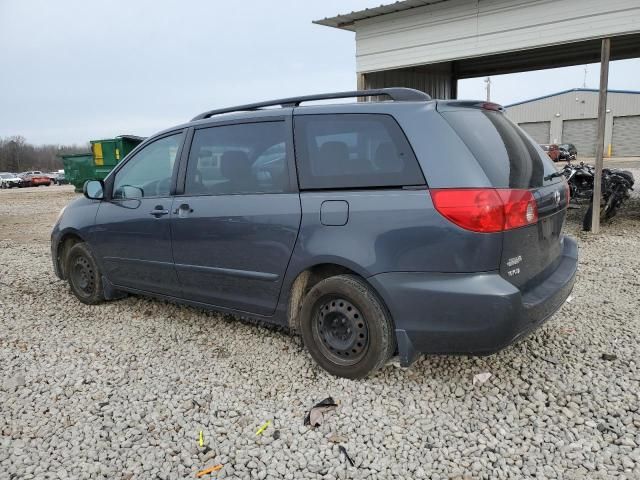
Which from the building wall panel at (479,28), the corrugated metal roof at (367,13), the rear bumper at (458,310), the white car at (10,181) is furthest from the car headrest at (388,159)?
the white car at (10,181)

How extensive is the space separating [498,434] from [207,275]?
228cm

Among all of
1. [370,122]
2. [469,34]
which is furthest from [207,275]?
[469,34]

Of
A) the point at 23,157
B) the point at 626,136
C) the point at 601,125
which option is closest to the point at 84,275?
the point at 601,125

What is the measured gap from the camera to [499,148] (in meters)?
2.95

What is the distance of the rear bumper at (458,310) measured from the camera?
8.64 ft

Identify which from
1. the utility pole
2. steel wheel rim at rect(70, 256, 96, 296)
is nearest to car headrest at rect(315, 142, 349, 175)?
steel wheel rim at rect(70, 256, 96, 296)

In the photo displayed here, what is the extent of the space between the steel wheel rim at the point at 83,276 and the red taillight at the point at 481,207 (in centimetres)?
361

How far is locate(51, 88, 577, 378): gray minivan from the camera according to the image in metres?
2.68

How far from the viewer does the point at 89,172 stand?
1900 cm

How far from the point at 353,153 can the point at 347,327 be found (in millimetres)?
1097

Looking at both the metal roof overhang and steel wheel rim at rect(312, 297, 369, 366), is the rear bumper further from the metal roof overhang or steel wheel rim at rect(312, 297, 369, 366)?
the metal roof overhang

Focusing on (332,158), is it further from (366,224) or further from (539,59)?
(539,59)

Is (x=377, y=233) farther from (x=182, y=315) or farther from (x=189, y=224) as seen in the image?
(x=182, y=315)

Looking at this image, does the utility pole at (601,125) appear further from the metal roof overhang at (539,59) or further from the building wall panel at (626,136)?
the building wall panel at (626,136)
